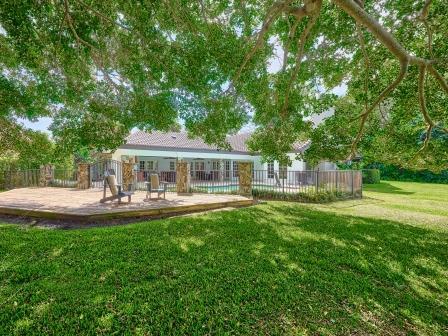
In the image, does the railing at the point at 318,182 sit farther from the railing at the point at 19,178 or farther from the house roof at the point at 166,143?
the railing at the point at 19,178

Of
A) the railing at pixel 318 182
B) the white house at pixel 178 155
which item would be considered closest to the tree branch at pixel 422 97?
the railing at pixel 318 182

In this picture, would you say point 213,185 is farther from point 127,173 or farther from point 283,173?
point 127,173

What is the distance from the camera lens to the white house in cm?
2172

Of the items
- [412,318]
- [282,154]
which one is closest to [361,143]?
[282,154]

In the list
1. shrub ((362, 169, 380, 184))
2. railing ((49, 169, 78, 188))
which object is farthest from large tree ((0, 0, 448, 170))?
shrub ((362, 169, 380, 184))

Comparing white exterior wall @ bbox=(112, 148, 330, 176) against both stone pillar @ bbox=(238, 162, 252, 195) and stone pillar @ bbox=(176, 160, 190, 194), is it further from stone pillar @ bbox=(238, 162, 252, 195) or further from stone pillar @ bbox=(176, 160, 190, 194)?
stone pillar @ bbox=(176, 160, 190, 194)

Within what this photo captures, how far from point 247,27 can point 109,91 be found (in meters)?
5.69

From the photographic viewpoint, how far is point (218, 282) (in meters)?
3.70

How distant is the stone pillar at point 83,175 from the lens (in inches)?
569

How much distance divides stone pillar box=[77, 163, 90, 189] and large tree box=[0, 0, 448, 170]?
15.0ft

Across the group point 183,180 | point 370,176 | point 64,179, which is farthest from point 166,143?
point 370,176

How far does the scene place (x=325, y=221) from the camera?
823 cm

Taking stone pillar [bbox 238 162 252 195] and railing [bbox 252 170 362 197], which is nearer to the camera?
stone pillar [bbox 238 162 252 195]

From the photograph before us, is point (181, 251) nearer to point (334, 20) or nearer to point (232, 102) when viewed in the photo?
point (232, 102)
